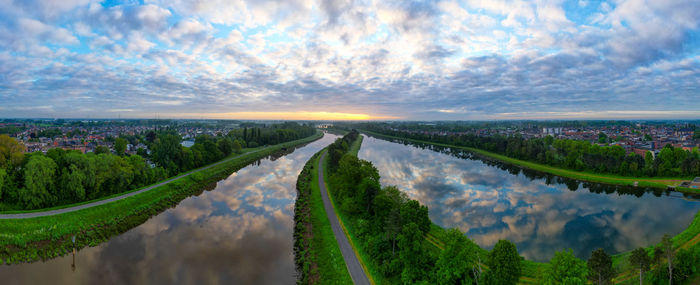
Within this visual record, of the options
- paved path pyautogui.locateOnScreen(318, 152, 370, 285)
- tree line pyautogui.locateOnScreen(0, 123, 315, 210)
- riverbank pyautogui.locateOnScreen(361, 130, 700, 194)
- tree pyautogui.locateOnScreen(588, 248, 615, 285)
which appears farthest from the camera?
riverbank pyautogui.locateOnScreen(361, 130, 700, 194)

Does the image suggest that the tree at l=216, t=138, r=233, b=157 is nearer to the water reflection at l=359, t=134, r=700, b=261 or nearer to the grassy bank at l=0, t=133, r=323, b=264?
the grassy bank at l=0, t=133, r=323, b=264

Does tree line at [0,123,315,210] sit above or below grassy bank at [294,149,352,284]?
above

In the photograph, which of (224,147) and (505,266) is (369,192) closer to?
(505,266)

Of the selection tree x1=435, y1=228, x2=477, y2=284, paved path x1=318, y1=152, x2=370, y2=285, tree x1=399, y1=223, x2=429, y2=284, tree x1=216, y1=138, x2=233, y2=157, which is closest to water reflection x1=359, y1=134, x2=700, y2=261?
tree x1=435, y1=228, x2=477, y2=284

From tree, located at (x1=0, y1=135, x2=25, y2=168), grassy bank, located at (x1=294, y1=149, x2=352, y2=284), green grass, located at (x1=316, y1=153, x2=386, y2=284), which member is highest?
tree, located at (x1=0, y1=135, x2=25, y2=168)

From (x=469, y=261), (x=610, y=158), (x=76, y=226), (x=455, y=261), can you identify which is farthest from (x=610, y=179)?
(x=76, y=226)
